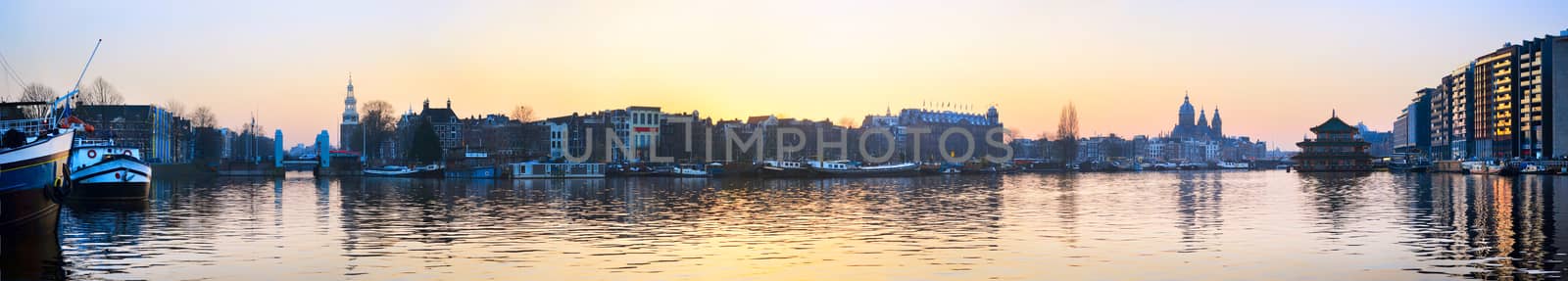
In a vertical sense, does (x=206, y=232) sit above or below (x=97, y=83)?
below

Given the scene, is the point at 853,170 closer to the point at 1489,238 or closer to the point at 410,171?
the point at 410,171

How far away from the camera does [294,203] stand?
223 feet

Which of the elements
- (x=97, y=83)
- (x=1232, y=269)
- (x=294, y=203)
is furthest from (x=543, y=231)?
(x=97, y=83)

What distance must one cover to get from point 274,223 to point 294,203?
69.2 ft

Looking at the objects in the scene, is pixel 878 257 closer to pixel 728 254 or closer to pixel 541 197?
pixel 728 254

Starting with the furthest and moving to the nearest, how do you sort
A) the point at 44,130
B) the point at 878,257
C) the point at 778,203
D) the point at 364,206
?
the point at 778,203 < the point at 364,206 < the point at 44,130 < the point at 878,257

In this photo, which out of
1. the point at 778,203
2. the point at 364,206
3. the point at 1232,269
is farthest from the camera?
the point at 778,203

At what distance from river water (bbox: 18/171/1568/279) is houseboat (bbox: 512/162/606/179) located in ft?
243

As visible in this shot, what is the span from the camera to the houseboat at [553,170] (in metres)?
139

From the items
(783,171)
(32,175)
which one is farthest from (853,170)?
(32,175)

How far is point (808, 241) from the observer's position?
39.1m

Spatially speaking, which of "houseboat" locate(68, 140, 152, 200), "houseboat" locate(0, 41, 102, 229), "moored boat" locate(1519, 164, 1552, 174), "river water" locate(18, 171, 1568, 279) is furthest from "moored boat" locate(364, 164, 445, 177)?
"moored boat" locate(1519, 164, 1552, 174)

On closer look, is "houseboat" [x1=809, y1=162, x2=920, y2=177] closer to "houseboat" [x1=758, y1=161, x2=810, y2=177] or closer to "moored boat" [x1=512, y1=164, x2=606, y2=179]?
"houseboat" [x1=758, y1=161, x2=810, y2=177]

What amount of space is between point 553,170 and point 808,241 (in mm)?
106231
